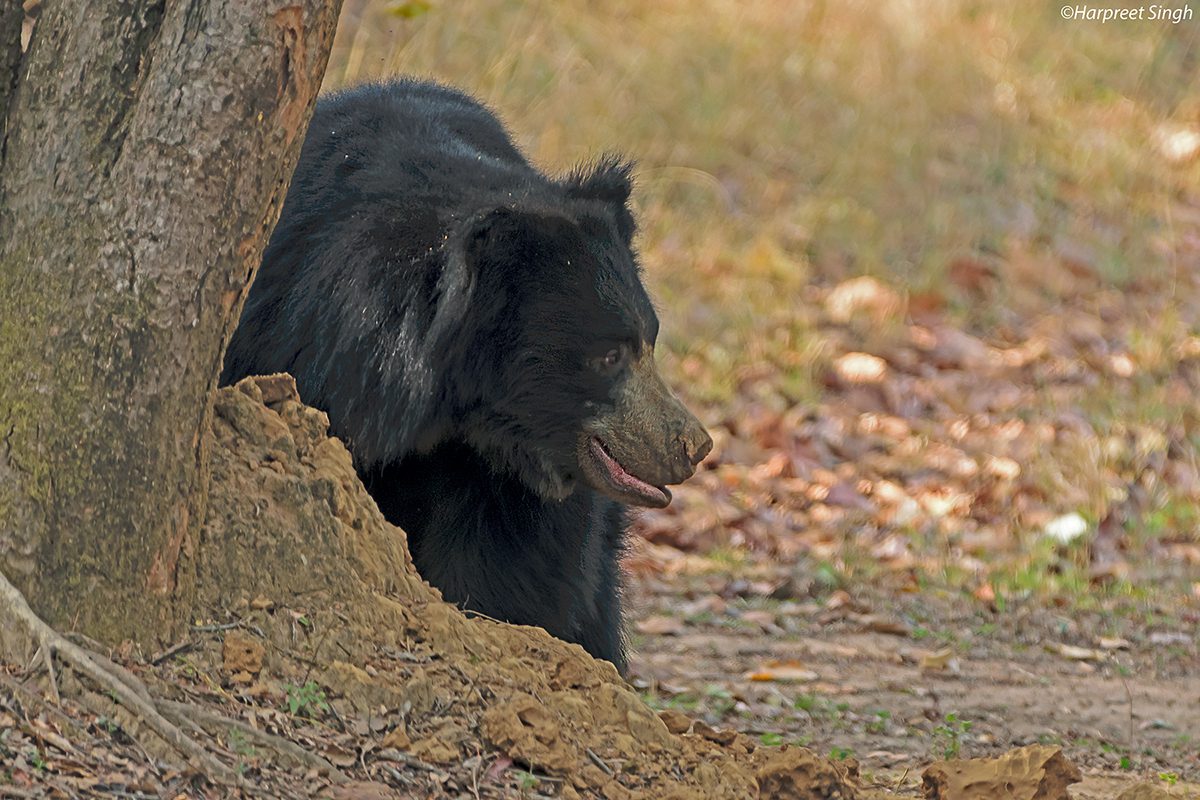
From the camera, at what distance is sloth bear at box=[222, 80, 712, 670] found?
366 cm

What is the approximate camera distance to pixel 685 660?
16.5 feet

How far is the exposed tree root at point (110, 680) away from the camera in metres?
2.30

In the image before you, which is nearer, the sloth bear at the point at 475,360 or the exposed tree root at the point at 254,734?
the exposed tree root at the point at 254,734

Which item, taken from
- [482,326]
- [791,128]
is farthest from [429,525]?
[791,128]

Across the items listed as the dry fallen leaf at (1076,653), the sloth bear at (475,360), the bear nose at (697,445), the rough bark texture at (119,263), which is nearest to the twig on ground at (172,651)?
the rough bark texture at (119,263)

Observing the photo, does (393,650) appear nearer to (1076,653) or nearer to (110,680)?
(110,680)

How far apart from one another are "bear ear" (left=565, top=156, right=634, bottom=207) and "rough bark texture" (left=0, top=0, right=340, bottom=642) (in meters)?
1.61

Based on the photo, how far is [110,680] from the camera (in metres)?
2.35

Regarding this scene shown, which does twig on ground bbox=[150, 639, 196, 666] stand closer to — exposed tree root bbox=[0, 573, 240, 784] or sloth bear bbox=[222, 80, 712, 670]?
exposed tree root bbox=[0, 573, 240, 784]

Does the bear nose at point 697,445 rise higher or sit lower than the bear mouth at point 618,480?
higher

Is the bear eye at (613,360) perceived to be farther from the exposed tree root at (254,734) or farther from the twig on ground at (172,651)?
the exposed tree root at (254,734)

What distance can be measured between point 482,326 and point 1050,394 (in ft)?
15.9

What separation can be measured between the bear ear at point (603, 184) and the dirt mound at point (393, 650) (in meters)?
1.29

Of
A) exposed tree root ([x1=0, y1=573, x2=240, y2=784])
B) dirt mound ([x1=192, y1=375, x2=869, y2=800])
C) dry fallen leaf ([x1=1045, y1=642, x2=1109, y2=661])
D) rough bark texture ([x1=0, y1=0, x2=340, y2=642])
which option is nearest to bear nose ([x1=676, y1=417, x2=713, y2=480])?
dirt mound ([x1=192, y1=375, x2=869, y2=800])
